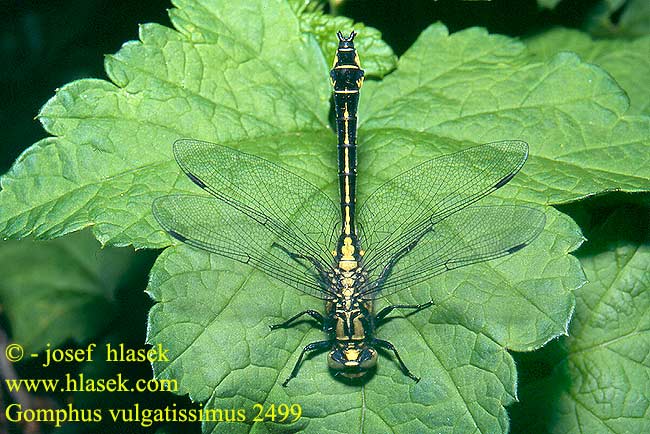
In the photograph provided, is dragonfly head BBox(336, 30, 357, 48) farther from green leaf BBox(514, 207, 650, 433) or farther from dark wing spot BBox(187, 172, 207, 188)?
green leaf BBox(514, 207, 650, 433)

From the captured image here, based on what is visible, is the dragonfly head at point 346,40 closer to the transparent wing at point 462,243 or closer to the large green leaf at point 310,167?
the large green leaf at point 310,167

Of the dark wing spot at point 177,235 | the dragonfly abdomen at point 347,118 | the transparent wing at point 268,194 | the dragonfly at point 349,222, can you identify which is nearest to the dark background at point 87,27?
the dragonfly abdomen at point 347,118

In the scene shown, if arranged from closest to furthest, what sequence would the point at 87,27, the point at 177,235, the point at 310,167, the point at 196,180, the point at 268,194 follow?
the point at 177,235 < the point at 196,180 < the point at 268,194 < the point at 310,167 < the point at 87,27

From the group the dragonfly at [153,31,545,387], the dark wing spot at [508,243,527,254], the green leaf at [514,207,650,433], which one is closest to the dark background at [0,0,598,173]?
the dragonfly at [153,31,545,387]

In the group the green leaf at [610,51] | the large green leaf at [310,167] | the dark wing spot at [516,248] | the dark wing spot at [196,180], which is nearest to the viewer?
the large green leaf at [310,167]

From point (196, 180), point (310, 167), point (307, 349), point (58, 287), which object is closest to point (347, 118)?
point (310, 167)

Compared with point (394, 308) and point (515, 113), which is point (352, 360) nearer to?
point (394, 308)
